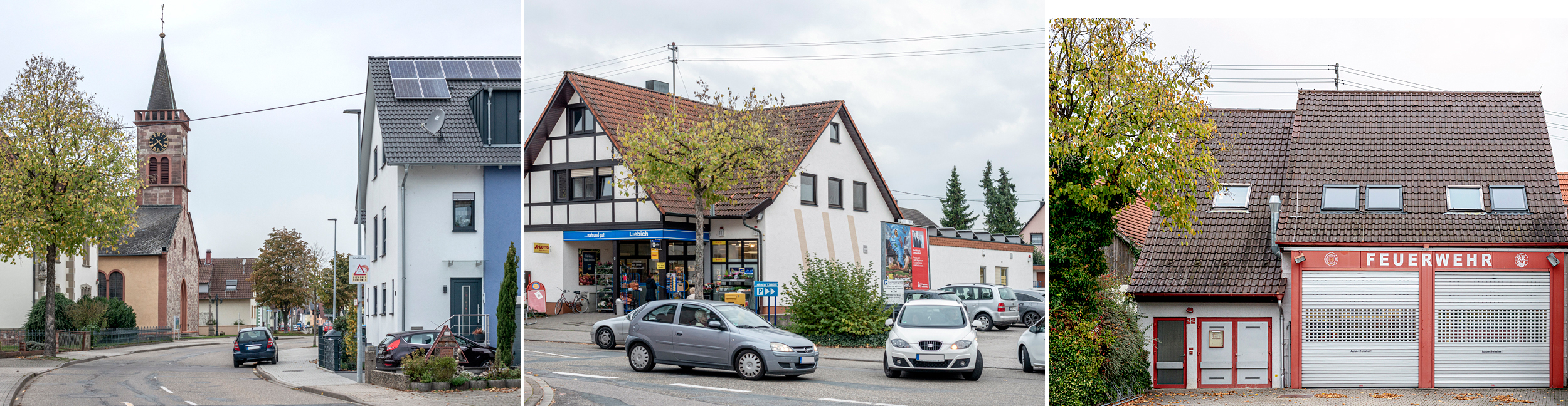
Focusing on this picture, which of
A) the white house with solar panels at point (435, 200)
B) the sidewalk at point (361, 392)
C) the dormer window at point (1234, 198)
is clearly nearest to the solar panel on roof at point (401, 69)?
the white house with solar panels at point (435, 200)

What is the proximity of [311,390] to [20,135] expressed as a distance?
1403 centimetres

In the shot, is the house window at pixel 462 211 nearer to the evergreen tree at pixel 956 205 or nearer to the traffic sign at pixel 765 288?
the traffic sign at pixel 765 288

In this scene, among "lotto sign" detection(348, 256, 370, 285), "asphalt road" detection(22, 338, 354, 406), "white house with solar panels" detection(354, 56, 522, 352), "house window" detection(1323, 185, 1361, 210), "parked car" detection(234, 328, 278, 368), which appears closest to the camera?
"asphalt road" detection(22, 338, 354, 406)

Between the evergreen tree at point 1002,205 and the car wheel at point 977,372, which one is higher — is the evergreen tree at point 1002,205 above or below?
above

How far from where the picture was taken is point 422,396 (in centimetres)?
1592

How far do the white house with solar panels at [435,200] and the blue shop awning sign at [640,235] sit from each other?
1466 centimetres

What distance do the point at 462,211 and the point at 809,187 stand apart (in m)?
17.4

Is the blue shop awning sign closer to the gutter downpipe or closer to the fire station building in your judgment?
the fire station building

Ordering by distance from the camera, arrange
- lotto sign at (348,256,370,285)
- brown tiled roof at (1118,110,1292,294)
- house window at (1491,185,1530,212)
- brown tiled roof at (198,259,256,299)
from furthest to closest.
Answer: brown tiled roof at (198,259,256,299)
house window at (1491,185,1530,212)
brown tiled roof at (1118,110,1292,294)
lotto sign at (348,256,370,285)

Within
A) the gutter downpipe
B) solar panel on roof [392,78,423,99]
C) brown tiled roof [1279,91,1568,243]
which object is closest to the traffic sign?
solar panel on roof [392,78,423,99]

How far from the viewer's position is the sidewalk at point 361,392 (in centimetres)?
1482

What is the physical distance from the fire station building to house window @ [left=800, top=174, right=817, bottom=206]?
18.6 metres

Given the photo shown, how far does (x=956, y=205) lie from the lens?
474 cm

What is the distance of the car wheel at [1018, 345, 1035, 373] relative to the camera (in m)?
5.79
